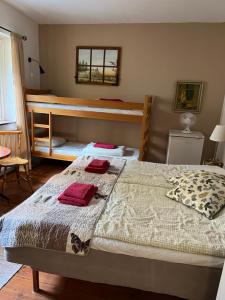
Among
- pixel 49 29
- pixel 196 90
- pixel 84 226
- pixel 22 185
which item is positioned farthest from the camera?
pixel 49 29

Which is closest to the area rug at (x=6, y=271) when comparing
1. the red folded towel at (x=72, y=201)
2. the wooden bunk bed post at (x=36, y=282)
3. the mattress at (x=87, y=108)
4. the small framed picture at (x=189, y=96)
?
the wooden bunk bed post at (x=36, y=282)

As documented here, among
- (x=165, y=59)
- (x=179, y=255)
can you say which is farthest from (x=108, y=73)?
(x=179, y=255)

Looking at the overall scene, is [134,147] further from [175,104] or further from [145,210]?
[145,210]

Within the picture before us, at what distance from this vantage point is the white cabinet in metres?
3.30

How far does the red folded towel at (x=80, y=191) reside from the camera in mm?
1584

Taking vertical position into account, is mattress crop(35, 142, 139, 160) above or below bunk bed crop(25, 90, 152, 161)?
below

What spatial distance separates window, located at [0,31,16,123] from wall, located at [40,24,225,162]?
2.62ft

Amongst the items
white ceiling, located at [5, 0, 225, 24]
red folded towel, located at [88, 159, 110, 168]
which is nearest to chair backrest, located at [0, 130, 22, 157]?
red folded towel, located at [88, 159, 110, 168]

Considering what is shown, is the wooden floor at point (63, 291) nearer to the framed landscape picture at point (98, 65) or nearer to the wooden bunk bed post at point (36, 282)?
the wooden bunk bed post at point (36, 282)

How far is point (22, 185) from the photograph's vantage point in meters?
3.12

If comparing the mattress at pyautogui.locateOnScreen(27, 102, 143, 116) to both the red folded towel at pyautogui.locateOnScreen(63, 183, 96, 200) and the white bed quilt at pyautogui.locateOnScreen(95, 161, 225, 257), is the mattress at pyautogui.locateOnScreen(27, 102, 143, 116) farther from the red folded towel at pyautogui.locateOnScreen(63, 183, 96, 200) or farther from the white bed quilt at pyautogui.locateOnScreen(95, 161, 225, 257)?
the red folded towel at pyautogui.locateOnScreen(63, 183, 96, 200)

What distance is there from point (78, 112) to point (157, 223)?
2331 mm

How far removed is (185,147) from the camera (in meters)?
3.34

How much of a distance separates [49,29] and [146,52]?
1779 millimetres
